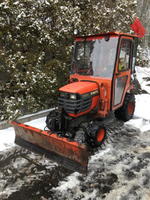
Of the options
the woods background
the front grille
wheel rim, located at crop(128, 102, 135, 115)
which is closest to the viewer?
the front grille

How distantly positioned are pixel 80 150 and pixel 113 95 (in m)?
1.94

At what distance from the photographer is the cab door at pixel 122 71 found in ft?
15.1

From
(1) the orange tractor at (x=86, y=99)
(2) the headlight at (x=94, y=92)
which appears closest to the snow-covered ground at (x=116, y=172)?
(1) the orange tractor at (x=86, y=99)

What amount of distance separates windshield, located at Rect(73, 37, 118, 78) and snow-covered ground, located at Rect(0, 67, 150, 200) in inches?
67.6

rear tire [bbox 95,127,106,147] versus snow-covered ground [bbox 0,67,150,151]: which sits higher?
rear tire [bbox 95,127,106,147]

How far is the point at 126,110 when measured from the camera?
223 inches

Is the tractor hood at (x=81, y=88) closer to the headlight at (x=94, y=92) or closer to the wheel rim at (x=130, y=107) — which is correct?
the headlight at (x=94, y=92)

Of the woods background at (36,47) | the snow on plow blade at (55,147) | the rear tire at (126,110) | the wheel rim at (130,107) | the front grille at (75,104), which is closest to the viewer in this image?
the snow on plow blade at (55,147)

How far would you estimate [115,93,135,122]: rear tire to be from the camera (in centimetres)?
563

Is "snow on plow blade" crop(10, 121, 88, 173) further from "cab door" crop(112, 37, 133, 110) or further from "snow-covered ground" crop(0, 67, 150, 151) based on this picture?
"cab door" crop(112, 37, 133, 110)

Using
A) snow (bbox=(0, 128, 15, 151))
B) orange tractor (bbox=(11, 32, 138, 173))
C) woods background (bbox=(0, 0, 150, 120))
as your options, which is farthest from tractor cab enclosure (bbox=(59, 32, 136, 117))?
snow (bbox=(0, 128, 15, 151))

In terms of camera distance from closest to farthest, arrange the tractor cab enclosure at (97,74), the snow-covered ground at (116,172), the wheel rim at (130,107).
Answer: the snow-covered ground at (116,172), the tractor cab enclosure at (97,74), the wheel rim at (130,107)

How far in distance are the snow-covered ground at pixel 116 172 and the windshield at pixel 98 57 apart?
1.72 meters

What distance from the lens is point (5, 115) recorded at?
5465 mm
